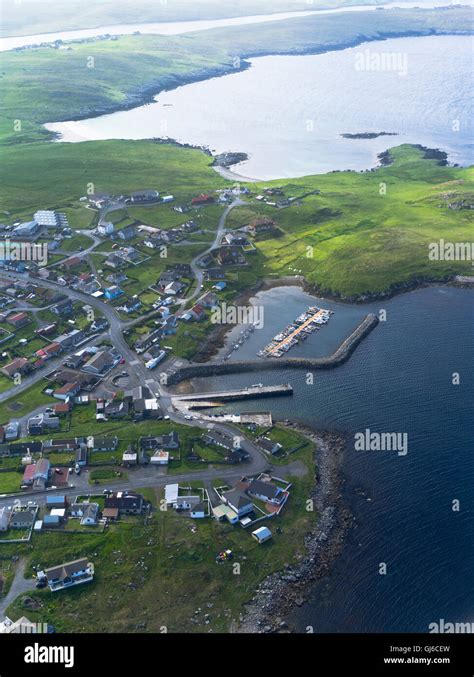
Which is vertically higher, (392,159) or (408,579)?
(392,159)

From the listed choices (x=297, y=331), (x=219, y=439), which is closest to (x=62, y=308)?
(x=297, y=331)

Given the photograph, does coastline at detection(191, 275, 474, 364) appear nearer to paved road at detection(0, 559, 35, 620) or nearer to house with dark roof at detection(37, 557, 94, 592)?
house with dark roof at detection(37, 557, 94, 592)

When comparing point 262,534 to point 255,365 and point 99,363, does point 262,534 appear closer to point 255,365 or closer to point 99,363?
point 255,365

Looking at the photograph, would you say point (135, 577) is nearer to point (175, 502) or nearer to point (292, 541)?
point (175, 502)

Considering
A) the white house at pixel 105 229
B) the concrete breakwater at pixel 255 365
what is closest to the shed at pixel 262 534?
the concrete breakwater at pixel 255 365

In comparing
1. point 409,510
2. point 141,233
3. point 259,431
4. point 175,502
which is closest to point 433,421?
point 409,510

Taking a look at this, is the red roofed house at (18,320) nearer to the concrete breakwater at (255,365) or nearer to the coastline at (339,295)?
the concrete breakwater at (255,365)
